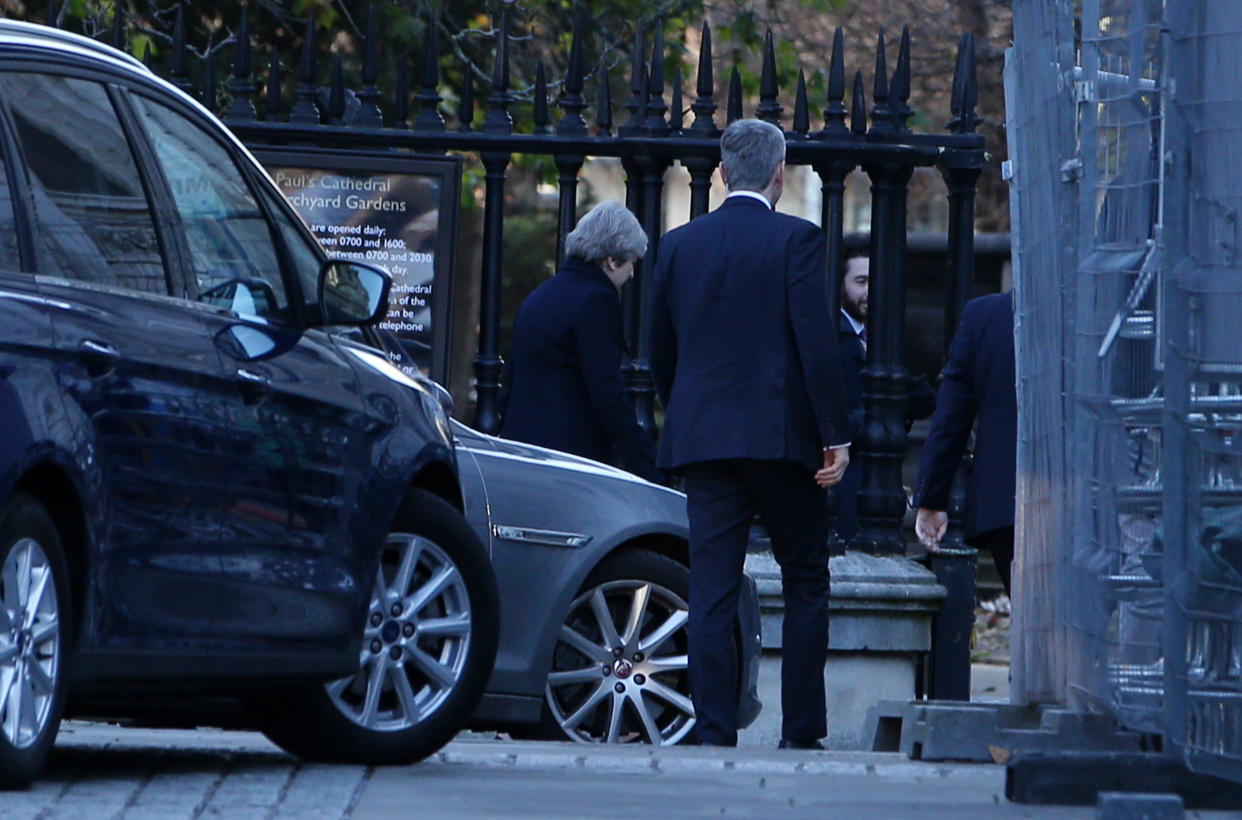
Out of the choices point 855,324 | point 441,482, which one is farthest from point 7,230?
point 855,324

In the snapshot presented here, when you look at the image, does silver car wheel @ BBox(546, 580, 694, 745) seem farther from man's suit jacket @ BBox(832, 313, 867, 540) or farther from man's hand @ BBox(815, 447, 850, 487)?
man's suit jacket @ BBox(832, 313, 867, 540)

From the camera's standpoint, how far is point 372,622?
6.06 meters

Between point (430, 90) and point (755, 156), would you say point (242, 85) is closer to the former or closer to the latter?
point (430, 90)

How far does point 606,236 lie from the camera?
8.52 meters

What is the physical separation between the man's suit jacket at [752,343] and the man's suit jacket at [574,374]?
1.34 meters

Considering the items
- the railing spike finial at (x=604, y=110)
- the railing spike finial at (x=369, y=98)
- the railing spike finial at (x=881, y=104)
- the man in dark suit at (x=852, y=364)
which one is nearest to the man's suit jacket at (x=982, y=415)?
the man in dark suit at (x=852, y=364)

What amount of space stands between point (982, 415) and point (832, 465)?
4.90 feet

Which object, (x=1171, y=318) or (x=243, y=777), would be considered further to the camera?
(x=243, y=777)

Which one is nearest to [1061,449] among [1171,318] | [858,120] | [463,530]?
[1171,318]

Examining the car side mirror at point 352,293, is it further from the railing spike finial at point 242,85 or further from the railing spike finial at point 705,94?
the railing spike finial at point 242,85

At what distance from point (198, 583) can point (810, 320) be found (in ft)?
7.21

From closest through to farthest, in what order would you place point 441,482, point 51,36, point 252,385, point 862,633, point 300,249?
point 51,36, point 252,385, point 300,249, point 441,482, point 862,633

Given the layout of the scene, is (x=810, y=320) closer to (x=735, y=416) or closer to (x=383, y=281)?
(x=735, y=416)

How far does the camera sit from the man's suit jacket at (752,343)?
6875mm
